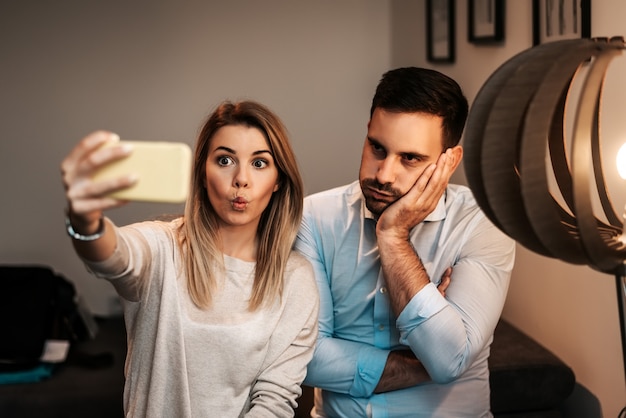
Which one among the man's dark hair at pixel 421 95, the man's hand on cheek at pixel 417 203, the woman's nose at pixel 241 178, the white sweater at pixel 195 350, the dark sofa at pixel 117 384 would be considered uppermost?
the man's dark hair at pixel 421 95

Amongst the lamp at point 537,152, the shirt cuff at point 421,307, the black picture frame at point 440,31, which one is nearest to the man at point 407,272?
the shirt cuff at point 421,307

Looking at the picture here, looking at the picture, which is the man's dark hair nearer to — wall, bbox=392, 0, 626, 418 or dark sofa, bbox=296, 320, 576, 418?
wall, bbox=392, 0, 626, 418

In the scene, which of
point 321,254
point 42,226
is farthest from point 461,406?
point 42,226

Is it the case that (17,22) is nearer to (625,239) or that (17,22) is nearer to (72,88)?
(72,88)

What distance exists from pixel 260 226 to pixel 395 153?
34 centimetres

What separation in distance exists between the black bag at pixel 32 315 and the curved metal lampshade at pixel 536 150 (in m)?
2.28

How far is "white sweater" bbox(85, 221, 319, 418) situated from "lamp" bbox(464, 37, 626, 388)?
2.16 ft

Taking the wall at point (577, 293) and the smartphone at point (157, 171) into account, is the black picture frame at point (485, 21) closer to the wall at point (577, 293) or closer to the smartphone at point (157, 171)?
the wall at point (577, 293)

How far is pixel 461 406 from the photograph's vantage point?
6.76ft

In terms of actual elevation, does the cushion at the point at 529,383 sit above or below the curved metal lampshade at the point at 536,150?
below

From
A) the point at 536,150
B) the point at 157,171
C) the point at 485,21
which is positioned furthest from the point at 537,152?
the point at 485,21

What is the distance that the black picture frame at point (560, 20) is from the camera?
7.45 feet

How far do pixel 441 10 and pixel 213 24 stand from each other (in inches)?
45.6

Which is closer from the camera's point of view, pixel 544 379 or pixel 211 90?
pixel 544 379
